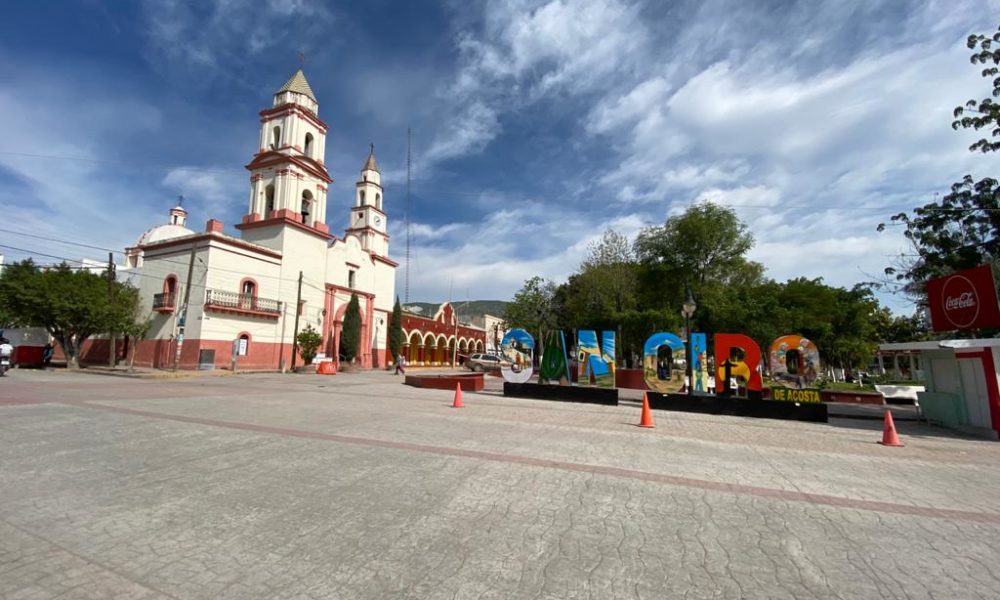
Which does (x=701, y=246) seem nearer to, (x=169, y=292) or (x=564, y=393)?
(x=564, y=393)

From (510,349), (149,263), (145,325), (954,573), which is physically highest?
(149,263)

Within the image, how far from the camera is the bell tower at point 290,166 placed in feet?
118

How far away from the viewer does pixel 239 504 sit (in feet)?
15.4

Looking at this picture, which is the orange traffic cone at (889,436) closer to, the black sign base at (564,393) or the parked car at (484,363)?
the black sign base at (564,393)

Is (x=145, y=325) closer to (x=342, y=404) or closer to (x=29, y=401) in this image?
(x=29, y=401)

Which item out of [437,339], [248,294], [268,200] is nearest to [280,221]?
[268,200]

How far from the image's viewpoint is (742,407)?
555 inches

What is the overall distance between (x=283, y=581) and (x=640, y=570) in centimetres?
262

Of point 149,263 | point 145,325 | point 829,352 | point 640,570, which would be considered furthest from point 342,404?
point 829,352

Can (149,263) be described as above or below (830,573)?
above

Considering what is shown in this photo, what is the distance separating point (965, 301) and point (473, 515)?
1568 cm

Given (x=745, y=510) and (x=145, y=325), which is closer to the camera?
(x=745, y=510)

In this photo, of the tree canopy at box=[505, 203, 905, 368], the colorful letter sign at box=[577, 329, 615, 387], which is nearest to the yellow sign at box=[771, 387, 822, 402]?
the colorful letter sign at box=[577, 329, 615, 387]

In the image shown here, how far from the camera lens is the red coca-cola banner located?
1196cm
